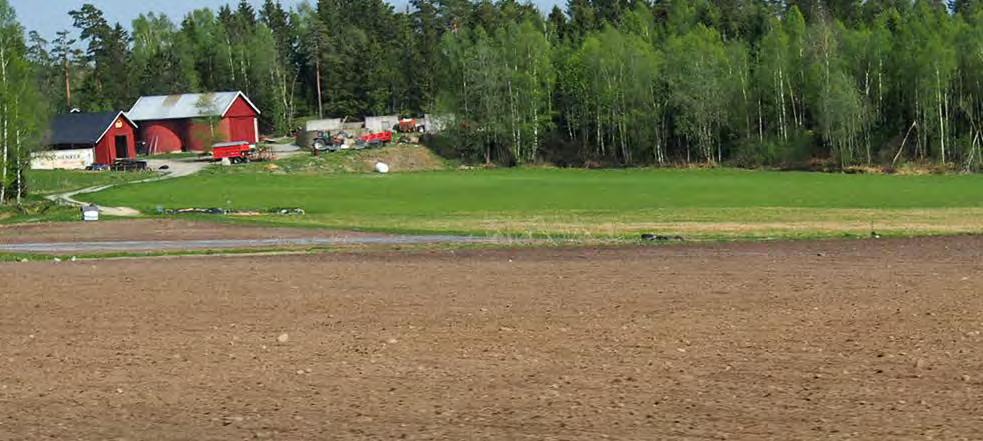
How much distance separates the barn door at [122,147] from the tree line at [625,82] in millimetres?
7338

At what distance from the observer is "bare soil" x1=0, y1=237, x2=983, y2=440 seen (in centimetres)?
1099

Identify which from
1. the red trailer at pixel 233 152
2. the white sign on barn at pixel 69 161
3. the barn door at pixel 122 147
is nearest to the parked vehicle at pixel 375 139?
the red trailer at pixel 233 152

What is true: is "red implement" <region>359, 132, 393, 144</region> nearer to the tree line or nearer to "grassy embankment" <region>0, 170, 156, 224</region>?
the tree line

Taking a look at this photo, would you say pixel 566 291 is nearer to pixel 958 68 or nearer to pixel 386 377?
pixel 386 377

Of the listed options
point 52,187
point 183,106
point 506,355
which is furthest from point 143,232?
point 183,106

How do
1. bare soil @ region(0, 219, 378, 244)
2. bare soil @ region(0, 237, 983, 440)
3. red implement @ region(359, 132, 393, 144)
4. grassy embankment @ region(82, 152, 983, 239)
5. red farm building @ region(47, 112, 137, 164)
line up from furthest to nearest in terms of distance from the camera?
red implement @ region(359, 132, 393, 144) < red farm building @ region(47, 112, 137, 164) < grassy embankment @ region(82, 152, 983, 239) < bare soil @ region(0, 219, 378, 244) < bare soil @ region(0, 237, 983, 440)

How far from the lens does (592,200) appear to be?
61.8 meters

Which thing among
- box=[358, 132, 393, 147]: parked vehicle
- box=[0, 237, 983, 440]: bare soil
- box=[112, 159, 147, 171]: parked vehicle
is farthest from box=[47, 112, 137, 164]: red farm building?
box=[0, 237, 983, 440]: bare soil

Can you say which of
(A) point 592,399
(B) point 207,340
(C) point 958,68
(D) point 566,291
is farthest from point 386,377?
(C) point 958,68

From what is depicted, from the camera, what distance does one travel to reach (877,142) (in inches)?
3858

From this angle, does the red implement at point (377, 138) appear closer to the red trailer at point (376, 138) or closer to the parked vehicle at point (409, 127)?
the red trailer at point (376, 138)

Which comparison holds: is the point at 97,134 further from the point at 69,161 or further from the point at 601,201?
the point at 601,201

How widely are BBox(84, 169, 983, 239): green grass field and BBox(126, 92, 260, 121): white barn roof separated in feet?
102

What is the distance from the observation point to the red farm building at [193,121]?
389 ft
